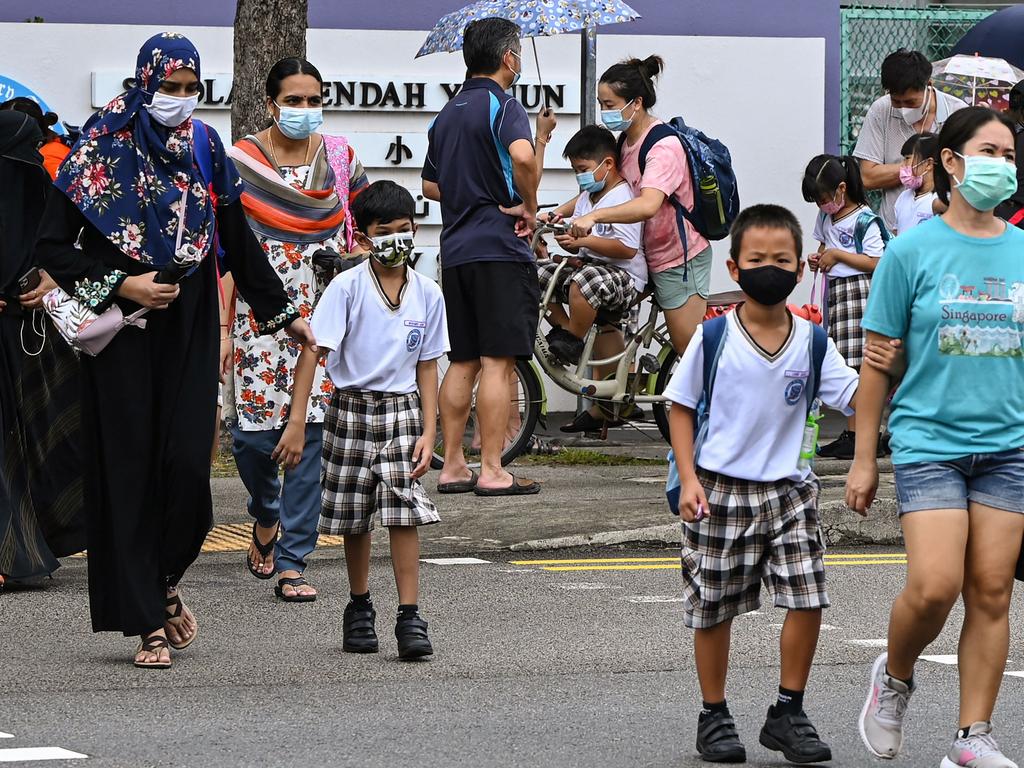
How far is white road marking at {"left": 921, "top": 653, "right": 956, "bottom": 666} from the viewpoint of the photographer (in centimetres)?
635

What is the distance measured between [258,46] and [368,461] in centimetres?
531

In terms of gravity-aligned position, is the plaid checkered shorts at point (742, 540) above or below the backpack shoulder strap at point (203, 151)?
below

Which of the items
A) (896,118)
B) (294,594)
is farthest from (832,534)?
(896,118)

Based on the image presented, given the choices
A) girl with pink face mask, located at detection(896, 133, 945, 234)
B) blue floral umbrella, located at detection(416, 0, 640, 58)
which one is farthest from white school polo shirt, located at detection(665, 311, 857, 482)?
blue floral umbrella, located at detection(416, 0, 640, 58)

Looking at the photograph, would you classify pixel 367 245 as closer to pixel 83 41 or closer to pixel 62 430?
pixel 62 430

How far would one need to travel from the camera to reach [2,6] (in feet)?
43.7

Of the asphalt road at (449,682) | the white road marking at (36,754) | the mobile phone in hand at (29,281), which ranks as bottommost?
the asphalt road at (449,682)

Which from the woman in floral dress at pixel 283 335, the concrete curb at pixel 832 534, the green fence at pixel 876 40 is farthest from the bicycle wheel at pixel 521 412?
the green fence at pixel 876 40

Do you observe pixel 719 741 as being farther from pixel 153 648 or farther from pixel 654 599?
pixel 654 599

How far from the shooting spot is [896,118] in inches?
448

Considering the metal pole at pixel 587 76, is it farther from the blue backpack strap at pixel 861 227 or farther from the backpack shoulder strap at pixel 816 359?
the backpack shoulder strap at pixel 816 359

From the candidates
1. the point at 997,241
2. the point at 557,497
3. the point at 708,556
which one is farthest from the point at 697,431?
the point at 557,497

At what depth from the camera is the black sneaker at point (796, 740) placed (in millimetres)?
4879

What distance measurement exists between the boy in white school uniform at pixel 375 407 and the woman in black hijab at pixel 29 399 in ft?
5.63
